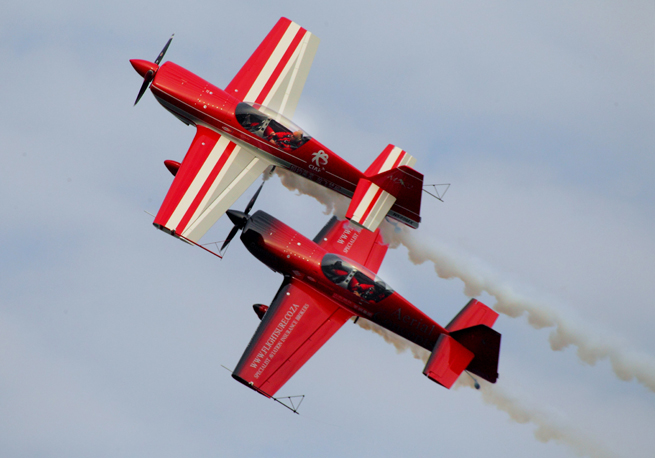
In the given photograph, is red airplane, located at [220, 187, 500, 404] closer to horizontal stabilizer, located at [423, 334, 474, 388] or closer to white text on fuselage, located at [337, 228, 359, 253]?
horizontal stabilizer, located at [423, 334, 474, 388]

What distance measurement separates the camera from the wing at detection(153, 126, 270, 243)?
2861 cm

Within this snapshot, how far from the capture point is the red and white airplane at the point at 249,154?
29.4 metres

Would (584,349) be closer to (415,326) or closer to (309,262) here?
(415,326)

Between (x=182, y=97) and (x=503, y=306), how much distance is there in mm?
12113

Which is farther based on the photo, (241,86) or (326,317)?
(241,86)

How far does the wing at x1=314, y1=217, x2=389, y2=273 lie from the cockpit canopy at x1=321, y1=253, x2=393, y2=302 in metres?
1.25

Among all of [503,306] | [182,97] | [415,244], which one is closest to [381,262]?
[415,244]

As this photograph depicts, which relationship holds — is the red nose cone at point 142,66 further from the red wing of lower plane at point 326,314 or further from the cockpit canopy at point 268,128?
the red wing of lower plane at point 326,314

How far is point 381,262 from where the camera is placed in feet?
101

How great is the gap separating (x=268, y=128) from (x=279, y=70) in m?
2.59

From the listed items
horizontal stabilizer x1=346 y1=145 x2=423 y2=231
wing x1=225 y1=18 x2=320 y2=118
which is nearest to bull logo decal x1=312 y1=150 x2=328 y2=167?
horizontal stabilizer x1=346 y1=145 x2=423 y2=231

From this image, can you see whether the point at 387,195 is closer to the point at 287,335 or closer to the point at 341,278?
→ the point at 341,278

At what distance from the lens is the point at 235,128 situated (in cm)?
3038

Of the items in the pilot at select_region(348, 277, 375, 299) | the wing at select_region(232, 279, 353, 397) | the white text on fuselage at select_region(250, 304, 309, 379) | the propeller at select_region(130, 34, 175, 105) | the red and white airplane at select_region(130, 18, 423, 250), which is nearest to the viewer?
the wing at select_region(232, 279, 353, 397)
